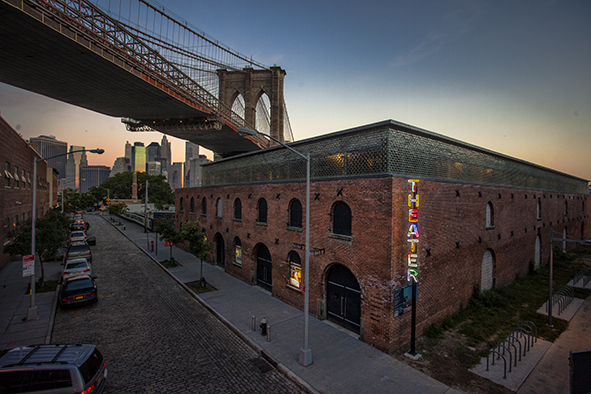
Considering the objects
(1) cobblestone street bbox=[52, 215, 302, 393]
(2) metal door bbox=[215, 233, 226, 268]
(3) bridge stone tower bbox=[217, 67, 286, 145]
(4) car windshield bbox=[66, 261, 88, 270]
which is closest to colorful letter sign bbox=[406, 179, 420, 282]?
(1) cobblestone street bbox=[52, 215, 302, 393]

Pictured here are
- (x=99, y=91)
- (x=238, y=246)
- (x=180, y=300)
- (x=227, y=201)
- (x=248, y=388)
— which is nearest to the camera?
(x=248, y=388)

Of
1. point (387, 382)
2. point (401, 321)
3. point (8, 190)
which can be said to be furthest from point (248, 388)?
point (8, 190)

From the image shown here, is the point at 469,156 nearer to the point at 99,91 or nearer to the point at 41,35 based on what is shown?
the point at 41,35

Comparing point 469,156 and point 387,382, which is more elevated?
point 469,156

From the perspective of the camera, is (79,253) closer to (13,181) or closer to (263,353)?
(13,181)

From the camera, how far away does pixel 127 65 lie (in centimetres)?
2541

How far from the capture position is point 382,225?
36.8ft

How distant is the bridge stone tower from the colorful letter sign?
40.3 metres

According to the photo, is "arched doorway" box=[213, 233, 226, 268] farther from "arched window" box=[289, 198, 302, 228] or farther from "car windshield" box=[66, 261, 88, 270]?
"arched window" box=[289, 198, 302, 228]

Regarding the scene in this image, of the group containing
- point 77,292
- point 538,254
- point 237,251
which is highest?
point 237,251

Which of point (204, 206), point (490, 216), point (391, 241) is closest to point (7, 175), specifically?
point (204, 206)

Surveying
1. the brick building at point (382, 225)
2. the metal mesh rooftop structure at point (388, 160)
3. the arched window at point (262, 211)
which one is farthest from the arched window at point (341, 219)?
the arched window at point (262, 211)

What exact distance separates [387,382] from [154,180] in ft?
417

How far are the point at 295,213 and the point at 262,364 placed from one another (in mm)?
7904
